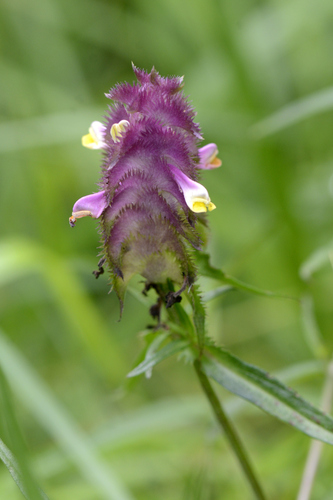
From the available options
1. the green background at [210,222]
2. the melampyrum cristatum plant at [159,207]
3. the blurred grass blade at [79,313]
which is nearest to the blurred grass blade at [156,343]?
the melampyrum cristatum plant at [159,207]

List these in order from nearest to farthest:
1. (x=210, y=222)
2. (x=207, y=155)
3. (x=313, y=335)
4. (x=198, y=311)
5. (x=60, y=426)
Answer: (x=198, y=311) → (x=207, y=155) → (x=313, y=335) → (x=60, y=426) → (x=210, y=222)

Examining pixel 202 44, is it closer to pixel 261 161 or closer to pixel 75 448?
pixel 261 161

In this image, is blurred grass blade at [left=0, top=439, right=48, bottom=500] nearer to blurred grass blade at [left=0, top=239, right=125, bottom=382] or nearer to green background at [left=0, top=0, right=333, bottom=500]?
green background at [left=0, top=0, right=333, bottom=500]

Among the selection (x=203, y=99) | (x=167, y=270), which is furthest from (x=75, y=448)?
(x=203, y=99)

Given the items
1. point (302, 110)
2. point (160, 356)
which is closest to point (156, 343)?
point (160, 356)

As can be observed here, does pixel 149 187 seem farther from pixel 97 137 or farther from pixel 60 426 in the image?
pixel 60 426
